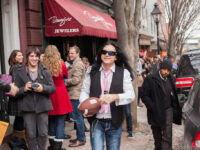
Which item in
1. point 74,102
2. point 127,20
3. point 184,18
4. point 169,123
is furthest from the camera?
point 184,18

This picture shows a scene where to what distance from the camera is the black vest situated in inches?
146

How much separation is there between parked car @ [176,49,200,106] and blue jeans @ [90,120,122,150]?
17.6 feet

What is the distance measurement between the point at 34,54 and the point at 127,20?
339 centimetres

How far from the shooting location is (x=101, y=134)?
12.4ft

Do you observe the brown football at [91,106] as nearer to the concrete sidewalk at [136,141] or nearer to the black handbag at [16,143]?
the black handbag at [16,143]

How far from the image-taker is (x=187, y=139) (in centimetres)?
362

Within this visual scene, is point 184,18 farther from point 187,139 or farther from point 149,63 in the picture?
point 187,139

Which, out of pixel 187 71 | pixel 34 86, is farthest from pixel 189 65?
pixel 34 86

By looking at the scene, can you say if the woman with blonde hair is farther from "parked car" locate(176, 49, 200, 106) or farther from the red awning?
"parked car" locate(176, 49, 200, 106)

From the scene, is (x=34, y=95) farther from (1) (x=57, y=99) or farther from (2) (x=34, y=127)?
(1) (x=57, y=99)

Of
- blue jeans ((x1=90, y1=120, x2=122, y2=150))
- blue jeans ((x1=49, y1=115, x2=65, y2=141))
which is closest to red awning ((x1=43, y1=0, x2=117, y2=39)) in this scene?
blue jeans ((x1=49, y1=115, x2=65, y2=141))

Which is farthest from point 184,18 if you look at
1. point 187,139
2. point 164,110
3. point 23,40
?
point 187,139

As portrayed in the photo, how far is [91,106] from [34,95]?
1824 mm

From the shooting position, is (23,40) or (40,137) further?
(23,40)
